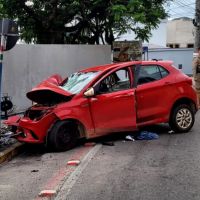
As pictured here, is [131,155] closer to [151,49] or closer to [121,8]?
[121,8]

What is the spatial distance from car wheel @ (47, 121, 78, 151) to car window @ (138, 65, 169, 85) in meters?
1.96

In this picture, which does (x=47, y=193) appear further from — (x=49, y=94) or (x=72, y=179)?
(x=49, y=94)

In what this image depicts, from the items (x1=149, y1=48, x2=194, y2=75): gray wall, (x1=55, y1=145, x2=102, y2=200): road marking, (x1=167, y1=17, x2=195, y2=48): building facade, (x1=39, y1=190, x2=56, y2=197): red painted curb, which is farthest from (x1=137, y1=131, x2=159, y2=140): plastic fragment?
(x1=167, y1=17, x2=195, y2=48): building facade

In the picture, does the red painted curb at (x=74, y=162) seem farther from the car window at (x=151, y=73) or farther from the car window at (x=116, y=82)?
the car window at (x=151, y=73)

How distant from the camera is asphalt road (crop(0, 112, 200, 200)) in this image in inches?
255

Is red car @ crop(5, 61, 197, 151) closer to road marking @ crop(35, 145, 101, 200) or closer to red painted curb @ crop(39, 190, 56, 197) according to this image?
road marking @ crop(35, 145, 101, 200)

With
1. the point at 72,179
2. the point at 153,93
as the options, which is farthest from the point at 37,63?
the point at 72,179

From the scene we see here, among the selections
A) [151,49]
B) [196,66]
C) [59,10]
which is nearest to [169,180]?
[196,66]

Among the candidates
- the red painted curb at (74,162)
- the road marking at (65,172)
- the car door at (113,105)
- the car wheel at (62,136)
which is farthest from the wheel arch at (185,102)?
the red painted curb at (74,162)

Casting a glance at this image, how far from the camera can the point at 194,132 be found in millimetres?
11156

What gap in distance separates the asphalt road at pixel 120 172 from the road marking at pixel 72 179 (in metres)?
0.01

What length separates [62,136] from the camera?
9.38 m

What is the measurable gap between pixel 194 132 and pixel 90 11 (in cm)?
874

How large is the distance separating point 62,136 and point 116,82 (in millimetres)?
1778
